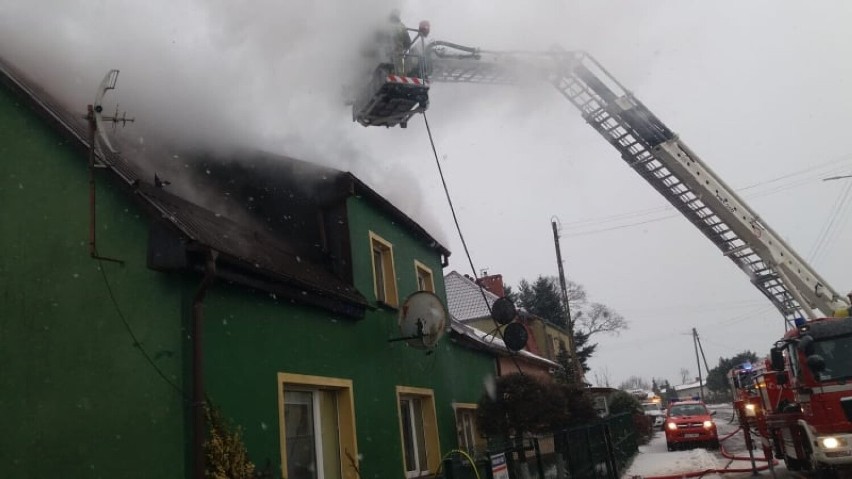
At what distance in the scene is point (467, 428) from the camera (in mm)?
12969

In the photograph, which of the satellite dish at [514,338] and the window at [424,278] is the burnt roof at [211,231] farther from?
the satellite dish at [514,338]

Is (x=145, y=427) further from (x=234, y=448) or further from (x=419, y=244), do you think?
(x=419, y=244)

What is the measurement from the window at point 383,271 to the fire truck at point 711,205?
2.10 m


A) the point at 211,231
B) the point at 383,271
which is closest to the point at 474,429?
the point at 383,271

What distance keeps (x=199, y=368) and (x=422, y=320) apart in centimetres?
430

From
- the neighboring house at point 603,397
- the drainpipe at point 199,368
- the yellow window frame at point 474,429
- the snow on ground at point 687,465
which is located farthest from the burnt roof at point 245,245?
the neighboring house at point 603,397

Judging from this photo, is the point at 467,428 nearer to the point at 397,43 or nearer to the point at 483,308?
the point at 397,43

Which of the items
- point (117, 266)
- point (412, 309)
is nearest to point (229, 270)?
point (117, 266)

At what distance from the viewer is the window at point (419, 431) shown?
33.8 ft

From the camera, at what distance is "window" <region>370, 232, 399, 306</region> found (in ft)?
34.3

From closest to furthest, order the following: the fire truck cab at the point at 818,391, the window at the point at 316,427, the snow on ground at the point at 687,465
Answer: the window at the point at 316,427 < the fire truck cab at the point at 818,391 < the snow on ground at the point at 687,465

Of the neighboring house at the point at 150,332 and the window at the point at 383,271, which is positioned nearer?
the neighboring house at the point at 150,332

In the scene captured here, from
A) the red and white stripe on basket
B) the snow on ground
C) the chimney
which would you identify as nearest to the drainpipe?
the red and white stripe on basket

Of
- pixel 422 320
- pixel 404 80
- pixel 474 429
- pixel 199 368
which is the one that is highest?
pixel 404 80
